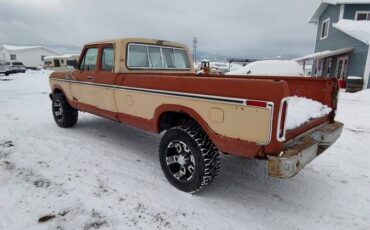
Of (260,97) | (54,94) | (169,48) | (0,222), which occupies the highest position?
(169,48)

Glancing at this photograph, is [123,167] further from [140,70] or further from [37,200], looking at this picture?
[140,70]

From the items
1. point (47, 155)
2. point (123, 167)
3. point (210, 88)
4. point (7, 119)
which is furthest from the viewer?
point (7, 119)

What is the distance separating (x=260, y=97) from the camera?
2.56m

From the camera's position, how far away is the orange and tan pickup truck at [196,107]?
2.60m

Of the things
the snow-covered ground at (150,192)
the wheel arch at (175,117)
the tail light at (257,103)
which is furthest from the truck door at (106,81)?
the tail light at (257,103)

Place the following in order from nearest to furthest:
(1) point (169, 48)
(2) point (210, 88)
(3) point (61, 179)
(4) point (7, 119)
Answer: (2) point (210, 88), (3) point (61, 179), (1) point (169, 48), (4) point (7, 119)

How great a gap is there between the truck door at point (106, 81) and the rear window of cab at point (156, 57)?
37 centimetres

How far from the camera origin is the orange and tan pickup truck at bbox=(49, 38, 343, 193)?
8.54 ft

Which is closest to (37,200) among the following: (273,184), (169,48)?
(273,184)

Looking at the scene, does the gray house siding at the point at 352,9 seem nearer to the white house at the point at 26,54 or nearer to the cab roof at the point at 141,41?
the cab roof at the point at 141,41

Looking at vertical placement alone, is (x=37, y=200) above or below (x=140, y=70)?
below

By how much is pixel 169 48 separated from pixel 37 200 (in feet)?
11.5

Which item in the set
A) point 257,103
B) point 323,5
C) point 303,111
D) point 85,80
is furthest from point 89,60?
point 323,5

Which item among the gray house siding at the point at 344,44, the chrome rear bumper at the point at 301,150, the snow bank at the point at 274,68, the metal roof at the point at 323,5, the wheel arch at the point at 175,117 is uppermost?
the metal roof at the point at 323,5
